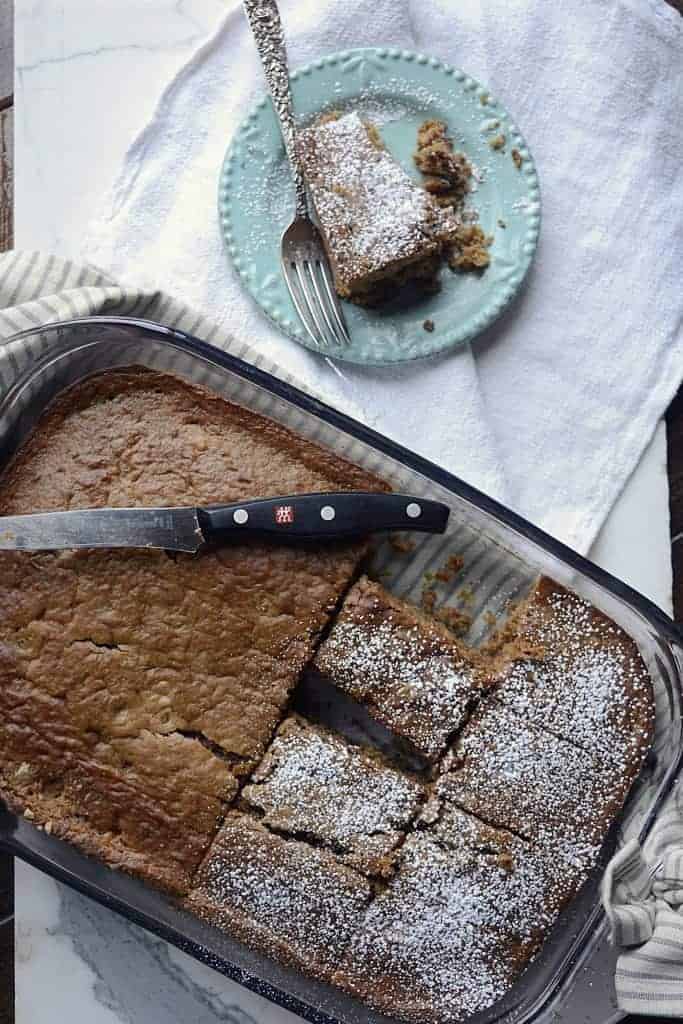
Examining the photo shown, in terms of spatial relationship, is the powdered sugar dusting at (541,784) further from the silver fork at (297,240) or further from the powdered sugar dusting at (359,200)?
the powdered sugar dusting at (359,200)

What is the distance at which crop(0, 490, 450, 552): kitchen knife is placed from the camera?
2342 millimetres

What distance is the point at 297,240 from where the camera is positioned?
2.66 m

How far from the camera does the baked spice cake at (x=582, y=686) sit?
2.39m

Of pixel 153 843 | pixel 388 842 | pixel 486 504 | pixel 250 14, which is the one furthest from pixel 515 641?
pixel 250 14

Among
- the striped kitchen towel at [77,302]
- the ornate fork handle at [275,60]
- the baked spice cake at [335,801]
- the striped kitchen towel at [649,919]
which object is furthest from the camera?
the ornate fork handle at [275,60]

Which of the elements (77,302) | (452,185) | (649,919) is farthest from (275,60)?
(649,919)

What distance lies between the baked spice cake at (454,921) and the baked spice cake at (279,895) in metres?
0.06

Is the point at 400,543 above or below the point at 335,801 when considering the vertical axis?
above

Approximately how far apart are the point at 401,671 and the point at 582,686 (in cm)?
41

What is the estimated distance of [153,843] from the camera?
7.89 feet

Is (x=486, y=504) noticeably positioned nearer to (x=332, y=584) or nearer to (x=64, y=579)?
(x=332, y=584)

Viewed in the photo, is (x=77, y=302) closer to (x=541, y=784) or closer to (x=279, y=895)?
(x=279, y=895)

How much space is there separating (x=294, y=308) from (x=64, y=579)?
87 centimetres

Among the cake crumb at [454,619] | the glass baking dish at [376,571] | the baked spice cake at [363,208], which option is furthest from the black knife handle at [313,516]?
the baked spice cake at [363,208]
